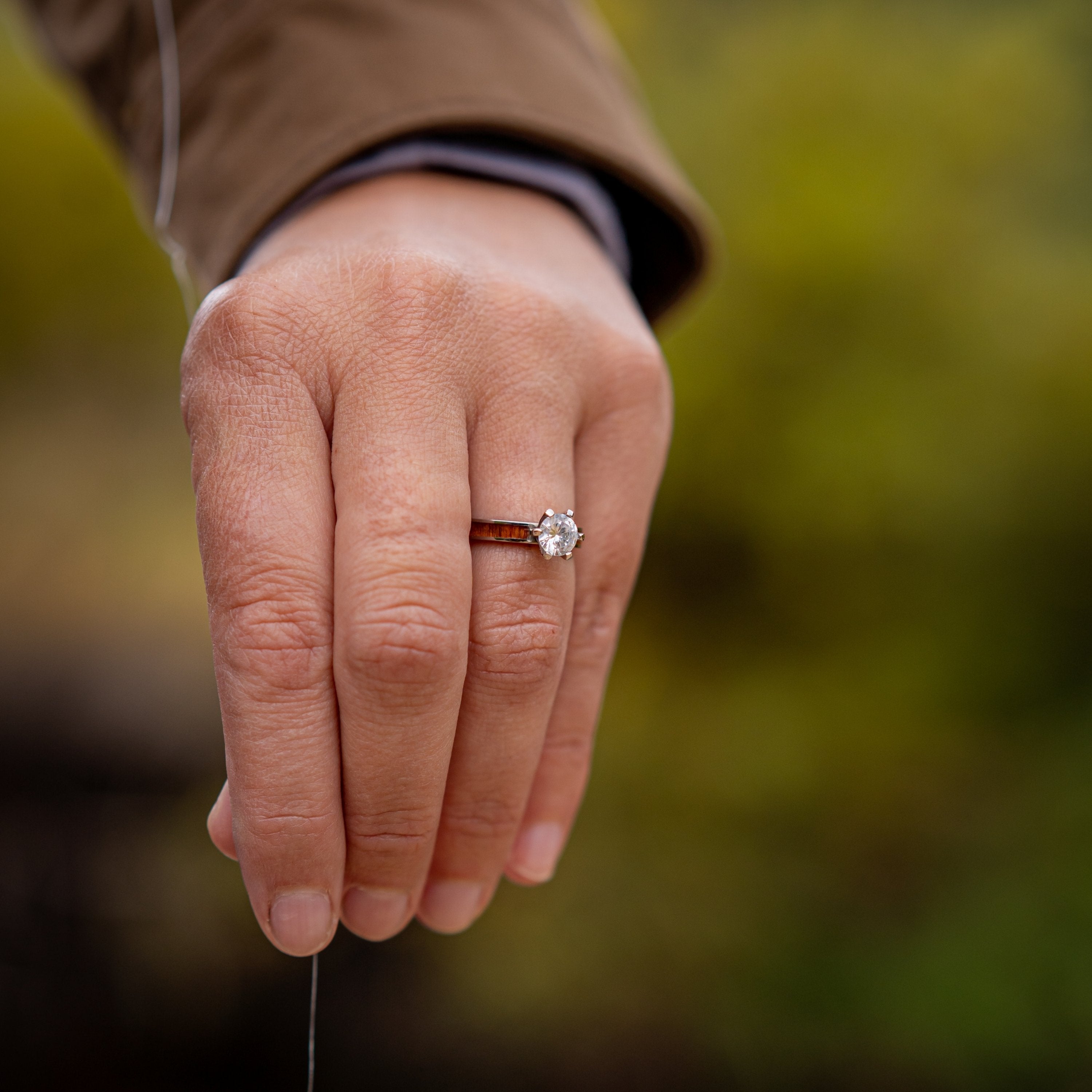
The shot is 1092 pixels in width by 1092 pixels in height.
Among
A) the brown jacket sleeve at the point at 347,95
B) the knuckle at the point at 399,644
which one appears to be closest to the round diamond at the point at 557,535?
the knuckle at the point at 399,644

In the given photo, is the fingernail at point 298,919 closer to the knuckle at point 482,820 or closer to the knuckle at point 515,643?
the knuckle at point 482,820

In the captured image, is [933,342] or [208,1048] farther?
[933,342]

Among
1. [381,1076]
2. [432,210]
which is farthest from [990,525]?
[432,210]

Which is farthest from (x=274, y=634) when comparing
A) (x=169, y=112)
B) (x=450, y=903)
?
(x=169, y=112)

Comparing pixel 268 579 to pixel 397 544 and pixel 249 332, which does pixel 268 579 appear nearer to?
pixel 397 544

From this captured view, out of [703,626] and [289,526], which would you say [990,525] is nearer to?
[703,626]

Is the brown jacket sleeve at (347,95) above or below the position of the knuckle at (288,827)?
above
